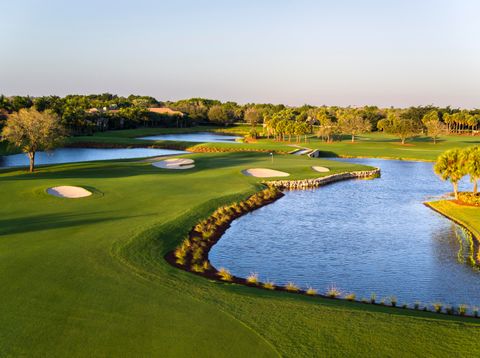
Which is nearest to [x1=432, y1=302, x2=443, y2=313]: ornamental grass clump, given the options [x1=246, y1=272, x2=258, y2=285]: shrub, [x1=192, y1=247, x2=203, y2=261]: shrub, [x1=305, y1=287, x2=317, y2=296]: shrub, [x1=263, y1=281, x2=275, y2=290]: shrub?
[x1=305, y1=287, x2=317, y2=296]: shrub

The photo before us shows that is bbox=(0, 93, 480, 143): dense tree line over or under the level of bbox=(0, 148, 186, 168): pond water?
over

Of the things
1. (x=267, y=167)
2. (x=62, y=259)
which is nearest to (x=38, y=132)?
(x=267, y=167)

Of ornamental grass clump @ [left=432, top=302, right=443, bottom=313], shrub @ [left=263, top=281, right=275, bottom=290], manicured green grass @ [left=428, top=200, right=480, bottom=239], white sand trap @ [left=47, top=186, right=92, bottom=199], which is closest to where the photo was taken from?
ornamental grass clump @ [left=432, top=302, right=443, bottom=313]

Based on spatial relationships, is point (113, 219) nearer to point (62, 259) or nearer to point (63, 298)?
point (62, 259)

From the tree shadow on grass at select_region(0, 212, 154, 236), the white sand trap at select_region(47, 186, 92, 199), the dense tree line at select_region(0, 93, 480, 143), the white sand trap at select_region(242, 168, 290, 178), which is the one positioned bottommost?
the tree shadow on grass at select_region(0, 212, 154, 236)

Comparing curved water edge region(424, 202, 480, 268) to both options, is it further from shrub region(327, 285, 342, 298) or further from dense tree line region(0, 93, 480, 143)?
dense tree line region(0, 93, 480, 143)

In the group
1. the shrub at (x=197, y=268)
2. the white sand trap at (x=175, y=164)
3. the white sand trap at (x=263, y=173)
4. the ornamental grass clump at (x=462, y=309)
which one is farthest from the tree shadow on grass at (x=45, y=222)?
the white sand trap at (x=175, y=164)
